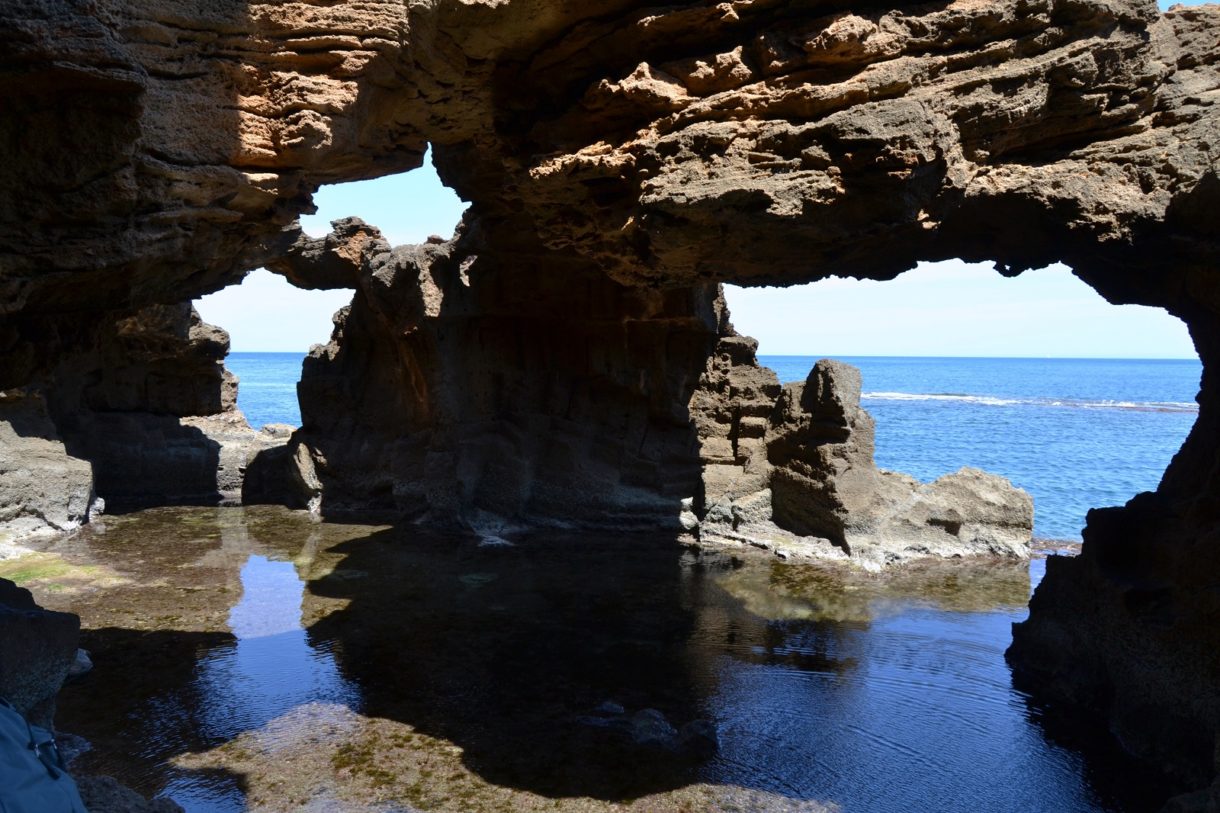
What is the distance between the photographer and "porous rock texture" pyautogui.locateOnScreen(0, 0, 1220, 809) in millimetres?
5316

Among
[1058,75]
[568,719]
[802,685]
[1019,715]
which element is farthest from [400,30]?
[1019,715]

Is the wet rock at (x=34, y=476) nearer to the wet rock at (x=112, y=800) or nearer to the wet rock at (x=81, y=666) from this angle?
the wet rock at (x=81, y=666)

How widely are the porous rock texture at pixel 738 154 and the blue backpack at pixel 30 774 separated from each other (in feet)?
8.34

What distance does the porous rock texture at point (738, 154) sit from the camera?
5316mm

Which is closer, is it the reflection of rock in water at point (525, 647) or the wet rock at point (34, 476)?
the reflection of rock in water at point (525, 647)

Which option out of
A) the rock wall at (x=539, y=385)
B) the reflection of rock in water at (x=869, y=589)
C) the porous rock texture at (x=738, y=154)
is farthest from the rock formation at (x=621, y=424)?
the porous rock texture at (x=738, y=154)

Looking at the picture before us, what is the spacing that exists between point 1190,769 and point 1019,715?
4.66ft

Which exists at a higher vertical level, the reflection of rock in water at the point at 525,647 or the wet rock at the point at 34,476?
the wet rock at the point at 34,476

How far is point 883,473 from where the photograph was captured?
12531 millimetres

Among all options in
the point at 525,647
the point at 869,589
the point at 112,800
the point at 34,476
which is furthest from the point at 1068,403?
the point at 112,800

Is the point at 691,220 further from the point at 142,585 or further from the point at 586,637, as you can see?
the point at 142,585

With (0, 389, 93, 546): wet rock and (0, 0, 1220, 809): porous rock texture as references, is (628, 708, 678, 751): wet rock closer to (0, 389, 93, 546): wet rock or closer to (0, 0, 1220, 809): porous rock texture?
(0, 0, 1220, 809): porous rock texture

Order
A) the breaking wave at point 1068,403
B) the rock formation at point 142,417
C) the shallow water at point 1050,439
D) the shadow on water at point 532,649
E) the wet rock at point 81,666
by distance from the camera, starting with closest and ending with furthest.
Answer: the shadow on water at point 532,649
the wet rock at point 81,666
the rock formation at point 142,417
the shallow water at point 1050,439
the breaking wave at point 1068,403

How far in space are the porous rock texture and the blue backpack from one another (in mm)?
2542
